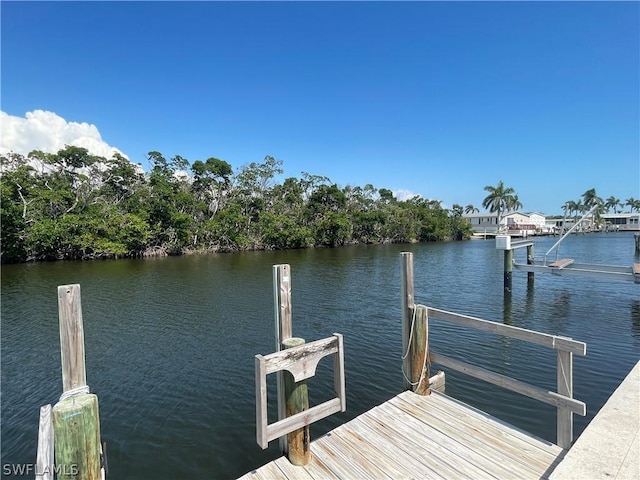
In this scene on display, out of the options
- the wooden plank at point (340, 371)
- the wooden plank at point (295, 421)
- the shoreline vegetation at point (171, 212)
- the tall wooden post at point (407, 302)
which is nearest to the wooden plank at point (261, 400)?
the wooden plank at point (295, 421)

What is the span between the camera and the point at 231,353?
29.0 ft

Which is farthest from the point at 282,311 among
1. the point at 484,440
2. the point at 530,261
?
the point at 530,261

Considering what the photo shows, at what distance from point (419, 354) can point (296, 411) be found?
2250 mm

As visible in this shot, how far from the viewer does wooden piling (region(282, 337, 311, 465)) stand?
3646 mm

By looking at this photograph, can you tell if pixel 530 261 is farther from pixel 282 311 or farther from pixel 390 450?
pixel 282 311

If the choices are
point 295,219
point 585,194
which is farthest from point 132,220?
point 585,194

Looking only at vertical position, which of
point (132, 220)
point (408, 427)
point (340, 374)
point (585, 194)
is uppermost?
point (585, 194)

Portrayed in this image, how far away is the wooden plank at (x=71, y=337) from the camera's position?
2.62 metres

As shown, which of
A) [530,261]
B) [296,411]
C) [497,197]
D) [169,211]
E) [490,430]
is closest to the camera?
[296,411]

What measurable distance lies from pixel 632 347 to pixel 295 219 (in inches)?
1638

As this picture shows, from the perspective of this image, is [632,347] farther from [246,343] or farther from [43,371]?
[43,371]

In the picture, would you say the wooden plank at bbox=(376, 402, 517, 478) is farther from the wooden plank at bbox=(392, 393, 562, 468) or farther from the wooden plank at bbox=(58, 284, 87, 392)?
the wooden plank at bbox=(58, 284, 87, 392)

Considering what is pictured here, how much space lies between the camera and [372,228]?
2151 inches

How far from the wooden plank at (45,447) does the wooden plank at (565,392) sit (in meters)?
4.64
